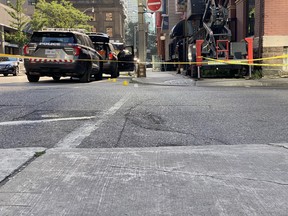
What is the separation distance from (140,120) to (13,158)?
2.55 metres

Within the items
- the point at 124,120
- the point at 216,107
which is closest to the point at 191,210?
the point at 124,120

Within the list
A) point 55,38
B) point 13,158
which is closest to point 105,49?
point 55,38

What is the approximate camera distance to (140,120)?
6.18 metres

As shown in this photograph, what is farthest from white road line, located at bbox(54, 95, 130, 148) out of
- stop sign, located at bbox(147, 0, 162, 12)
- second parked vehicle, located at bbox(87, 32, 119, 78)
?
A: stop sign, located at bbox(147, 0, 162, 12)

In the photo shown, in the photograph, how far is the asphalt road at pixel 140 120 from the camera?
16.2ft

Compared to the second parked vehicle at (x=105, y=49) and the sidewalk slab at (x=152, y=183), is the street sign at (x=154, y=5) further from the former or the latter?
the sidewalk slab at (x=152, y=183)

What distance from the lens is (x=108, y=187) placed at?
3.21 metres

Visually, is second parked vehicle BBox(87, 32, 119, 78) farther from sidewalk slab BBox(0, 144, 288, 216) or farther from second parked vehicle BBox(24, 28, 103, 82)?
sidewalk slab BBox(0, 144, 288, 216)

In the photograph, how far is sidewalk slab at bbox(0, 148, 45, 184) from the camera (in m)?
3.63

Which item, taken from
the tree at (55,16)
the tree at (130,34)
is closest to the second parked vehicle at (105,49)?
the tree at (55,16)

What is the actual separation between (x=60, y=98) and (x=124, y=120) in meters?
3.11

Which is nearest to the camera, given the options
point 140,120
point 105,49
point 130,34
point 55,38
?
point 140,120

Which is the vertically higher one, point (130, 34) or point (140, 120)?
point (130, 34)

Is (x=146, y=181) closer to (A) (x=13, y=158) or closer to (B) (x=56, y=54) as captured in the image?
(A) (x=13, y=158)
